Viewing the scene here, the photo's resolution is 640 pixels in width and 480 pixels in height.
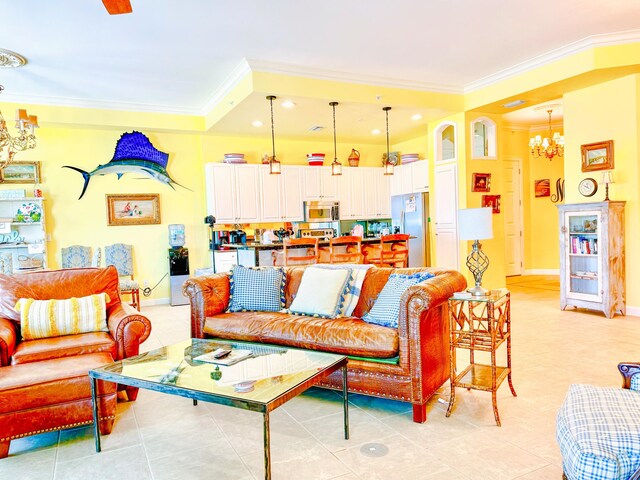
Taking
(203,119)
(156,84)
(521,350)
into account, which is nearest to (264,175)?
(203,119)

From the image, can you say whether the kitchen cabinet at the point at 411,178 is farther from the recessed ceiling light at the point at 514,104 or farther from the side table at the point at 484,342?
the side table at the point at 484,342

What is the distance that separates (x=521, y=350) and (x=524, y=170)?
19.5 ft

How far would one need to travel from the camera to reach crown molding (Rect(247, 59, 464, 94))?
5.13 m

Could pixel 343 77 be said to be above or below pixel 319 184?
above

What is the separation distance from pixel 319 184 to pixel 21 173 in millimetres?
4492

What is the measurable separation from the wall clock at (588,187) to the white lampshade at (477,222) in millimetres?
3360

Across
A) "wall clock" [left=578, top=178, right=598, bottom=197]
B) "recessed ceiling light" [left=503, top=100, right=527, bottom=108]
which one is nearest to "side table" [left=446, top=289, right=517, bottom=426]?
"wall clock" [left=578, top=178, right=598, bottom=197]

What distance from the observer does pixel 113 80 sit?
5453 mm

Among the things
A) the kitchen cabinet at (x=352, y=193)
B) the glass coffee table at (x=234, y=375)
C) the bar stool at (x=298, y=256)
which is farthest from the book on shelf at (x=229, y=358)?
the kitchen cabinet at (x=352, y=193)

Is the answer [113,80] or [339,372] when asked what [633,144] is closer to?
[339,372]

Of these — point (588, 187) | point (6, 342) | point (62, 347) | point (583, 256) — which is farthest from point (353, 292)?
point (588, 187)

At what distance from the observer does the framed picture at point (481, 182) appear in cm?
664

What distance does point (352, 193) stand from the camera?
8234 millimetres

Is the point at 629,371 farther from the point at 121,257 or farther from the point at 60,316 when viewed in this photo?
the point at 121,257
